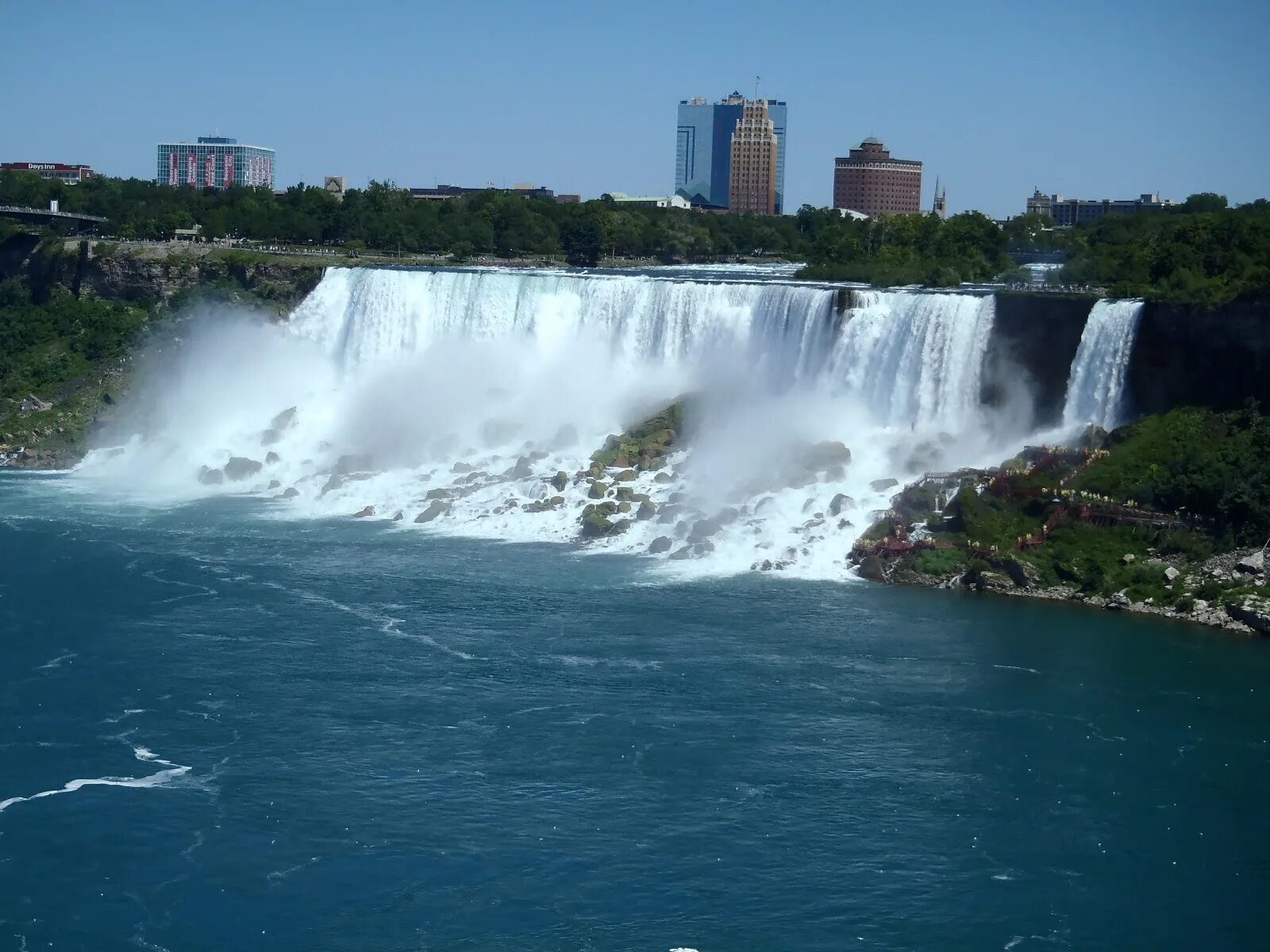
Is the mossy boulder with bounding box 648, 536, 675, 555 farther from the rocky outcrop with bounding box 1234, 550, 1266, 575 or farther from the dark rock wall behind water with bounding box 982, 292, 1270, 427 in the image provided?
the rocky outcrop with bounding box 1234, 550, 1266, 575

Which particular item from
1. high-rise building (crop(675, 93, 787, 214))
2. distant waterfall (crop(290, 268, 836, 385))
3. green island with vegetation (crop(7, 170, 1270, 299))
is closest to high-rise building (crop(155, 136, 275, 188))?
high-rise building (crop(675, 93, 787, 214))

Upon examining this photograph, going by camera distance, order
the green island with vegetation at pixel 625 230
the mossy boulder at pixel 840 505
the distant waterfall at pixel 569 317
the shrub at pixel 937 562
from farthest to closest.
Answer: the green island with vegetation at pixel 625 230 → the distant waterfall at pixel 569 317 → the mossy boulder at pixel 840 505 → the shrub at pixel 937 562

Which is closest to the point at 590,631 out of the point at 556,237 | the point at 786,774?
the point at 786,774

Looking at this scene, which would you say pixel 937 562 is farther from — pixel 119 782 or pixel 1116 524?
pixel 119 782

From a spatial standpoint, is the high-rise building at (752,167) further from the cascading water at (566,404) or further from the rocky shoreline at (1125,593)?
the rocky shoreline at (1125,593)

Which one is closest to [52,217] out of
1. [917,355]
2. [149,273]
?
[149,273]

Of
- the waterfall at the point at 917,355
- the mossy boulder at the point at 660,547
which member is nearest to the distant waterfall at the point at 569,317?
the waterfall at the point at 917,355

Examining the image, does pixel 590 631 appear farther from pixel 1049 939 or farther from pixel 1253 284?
pixel 1253 284
